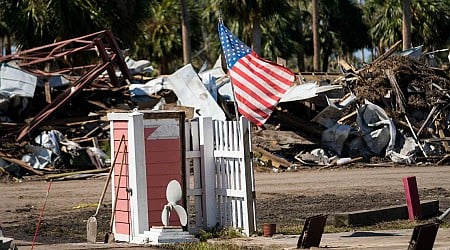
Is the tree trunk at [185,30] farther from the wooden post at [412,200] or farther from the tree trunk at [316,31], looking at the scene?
the wooden post at [412,200]

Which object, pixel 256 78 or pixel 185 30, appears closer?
pixel 256 78

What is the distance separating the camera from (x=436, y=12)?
5400 centimetres

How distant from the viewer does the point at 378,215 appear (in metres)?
15.2

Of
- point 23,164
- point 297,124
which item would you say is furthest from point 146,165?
point 297,124

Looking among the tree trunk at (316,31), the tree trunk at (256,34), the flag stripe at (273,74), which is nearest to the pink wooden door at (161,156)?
the flag stripe at (273,74)

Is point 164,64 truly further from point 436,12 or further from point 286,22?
point 436,12

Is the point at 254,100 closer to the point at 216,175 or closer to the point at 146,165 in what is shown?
the point at 216,175

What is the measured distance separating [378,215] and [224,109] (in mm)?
14350

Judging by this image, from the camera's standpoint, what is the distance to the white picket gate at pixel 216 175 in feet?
45.3

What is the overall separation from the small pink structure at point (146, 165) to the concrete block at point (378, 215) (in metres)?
2.54

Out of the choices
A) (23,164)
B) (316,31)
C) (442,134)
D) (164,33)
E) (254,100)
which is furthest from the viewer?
(164,33)

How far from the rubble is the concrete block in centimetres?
1179

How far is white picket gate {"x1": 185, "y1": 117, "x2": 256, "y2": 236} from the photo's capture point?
1380 cm

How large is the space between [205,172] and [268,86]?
5.11ft
